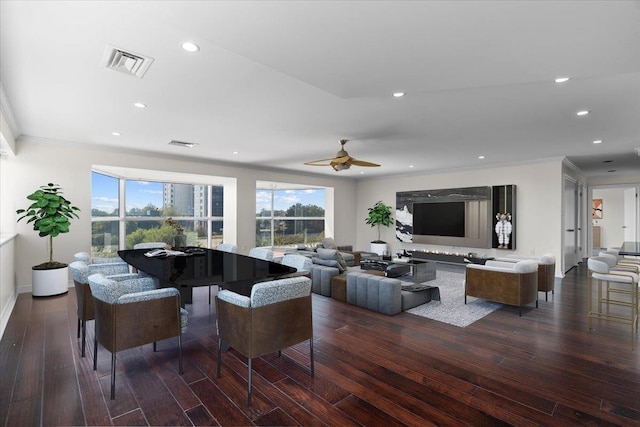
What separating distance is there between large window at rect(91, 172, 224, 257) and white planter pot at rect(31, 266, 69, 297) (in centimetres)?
130

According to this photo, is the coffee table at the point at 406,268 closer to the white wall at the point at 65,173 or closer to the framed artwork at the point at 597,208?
the white wall at the point at 65,173

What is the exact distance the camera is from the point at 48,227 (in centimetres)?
468

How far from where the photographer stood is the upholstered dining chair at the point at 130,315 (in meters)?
2.31

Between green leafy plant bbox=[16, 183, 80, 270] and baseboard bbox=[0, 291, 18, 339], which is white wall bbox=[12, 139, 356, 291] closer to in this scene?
green leafy plant bbox=[16, 183, 80, 270]

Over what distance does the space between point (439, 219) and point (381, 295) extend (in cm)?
510

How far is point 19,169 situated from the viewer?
5.02 metres

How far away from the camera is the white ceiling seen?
163cm

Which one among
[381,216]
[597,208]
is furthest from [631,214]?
[381,216]

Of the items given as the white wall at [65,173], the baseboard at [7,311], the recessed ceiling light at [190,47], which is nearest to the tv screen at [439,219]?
the white wall at [65,173]

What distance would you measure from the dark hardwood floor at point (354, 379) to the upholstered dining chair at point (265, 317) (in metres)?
0.26

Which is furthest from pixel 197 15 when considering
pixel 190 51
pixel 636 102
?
pixel 636 102

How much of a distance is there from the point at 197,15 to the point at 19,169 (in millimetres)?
5434

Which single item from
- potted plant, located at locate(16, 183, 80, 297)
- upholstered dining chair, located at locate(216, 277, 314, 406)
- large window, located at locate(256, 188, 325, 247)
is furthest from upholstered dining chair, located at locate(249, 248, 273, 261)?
large window, located at locate(256, 188, 325, 247)

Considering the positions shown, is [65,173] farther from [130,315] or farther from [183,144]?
[130,315]
